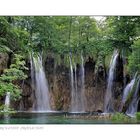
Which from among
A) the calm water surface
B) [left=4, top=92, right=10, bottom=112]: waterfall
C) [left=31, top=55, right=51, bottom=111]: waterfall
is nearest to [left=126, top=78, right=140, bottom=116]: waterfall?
the calm water surface

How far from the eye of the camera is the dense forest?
22.4ft

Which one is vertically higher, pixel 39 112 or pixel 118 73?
pixel 118 73

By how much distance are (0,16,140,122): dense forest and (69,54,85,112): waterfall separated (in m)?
0.17

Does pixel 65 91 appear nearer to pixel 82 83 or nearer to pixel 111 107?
pixel 82 83

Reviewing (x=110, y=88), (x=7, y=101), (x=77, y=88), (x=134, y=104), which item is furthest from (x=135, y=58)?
(x=7, y=101)

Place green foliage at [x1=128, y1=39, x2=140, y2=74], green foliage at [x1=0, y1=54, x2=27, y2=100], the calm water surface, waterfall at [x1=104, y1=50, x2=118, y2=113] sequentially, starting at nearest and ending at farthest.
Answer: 1. green foliage at [x1=0, y1=54, x2=27, y2=100]
2. the calm water surface
3. green foliage at [x1=128, y1=39, x2=140, y2=74]
4. waterfall at [x1=104, y1=50, x2=118, y2=113]

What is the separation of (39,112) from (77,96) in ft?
2.12

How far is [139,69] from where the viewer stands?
23.1 feet

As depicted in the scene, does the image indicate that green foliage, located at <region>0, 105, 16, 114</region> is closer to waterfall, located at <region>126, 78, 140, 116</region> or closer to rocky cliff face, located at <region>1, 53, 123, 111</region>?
rocky cliff face, located at <region>1, 53, 123, 111</region>

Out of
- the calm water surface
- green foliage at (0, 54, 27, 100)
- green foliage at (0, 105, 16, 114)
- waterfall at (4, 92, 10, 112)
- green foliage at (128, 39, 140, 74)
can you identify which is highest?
green foliage at (128, 39, 140, 74)

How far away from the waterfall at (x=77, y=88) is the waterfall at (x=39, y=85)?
426 millimetres

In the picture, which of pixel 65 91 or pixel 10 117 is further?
pixel 65 91

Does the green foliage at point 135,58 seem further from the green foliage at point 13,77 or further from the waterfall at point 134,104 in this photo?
the green foliage at point 13,77
